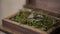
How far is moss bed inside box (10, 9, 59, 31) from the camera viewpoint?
50.0 inches

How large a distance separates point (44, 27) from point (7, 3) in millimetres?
858

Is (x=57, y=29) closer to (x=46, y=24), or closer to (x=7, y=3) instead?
(x=46, y=24)

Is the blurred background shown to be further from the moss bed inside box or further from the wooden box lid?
the moss bed inside box

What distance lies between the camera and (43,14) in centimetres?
146

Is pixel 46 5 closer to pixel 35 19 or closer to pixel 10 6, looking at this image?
pixel 35 19

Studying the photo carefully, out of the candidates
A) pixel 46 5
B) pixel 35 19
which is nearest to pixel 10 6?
pixel 46 5

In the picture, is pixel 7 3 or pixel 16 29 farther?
pixel 7 3

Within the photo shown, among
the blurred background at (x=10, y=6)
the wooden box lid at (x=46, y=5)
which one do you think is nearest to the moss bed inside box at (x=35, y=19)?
the wooden box lid at (x=46, y=5)

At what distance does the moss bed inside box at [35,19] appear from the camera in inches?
50.0

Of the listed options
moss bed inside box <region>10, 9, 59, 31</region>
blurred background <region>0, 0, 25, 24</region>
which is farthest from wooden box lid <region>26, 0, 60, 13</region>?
blurred background <region>0, 0, 25, 24</region>

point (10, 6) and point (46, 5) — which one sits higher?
point (46, 5)

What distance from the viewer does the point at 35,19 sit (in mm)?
1363

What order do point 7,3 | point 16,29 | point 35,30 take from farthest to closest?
point 7,3
point 16,29
point 35,30

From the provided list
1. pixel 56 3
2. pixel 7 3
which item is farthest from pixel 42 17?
pixel 7 3
